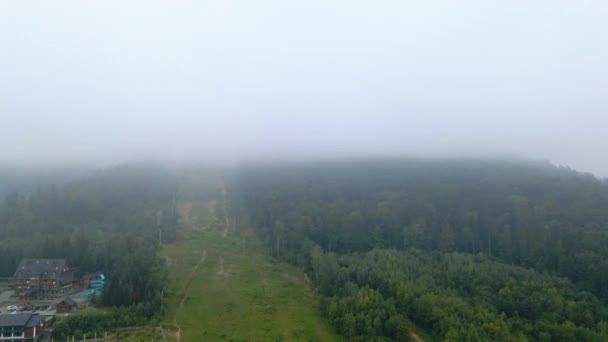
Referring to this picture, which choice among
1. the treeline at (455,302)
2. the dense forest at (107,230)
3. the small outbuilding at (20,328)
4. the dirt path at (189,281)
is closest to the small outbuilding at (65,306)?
the dense forest at (107,230)

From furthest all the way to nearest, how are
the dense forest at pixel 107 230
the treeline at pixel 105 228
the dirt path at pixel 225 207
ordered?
the dirt path at pixel 225 207 < the treeline at pixel 105 228 < the dense forest at pixel 107 230

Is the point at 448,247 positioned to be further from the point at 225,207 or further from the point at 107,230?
the point at 107,230

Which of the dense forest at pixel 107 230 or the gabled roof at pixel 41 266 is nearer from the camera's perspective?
the dense forest at pixel 107 230

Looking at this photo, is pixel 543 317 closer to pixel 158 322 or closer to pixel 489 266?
pixel 489 266

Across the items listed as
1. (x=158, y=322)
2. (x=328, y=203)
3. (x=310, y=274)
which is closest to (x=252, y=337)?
(x=158, y=322)

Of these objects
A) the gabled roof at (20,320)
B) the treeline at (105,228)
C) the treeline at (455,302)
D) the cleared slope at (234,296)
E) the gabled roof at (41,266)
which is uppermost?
the treeline at (105,228)

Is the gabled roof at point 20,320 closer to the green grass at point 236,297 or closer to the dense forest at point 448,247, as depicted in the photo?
the green grass at point 236,297

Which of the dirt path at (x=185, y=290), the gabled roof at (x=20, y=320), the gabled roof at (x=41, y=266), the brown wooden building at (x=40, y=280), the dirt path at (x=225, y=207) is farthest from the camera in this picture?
the dirt path at (x=225, y=207)

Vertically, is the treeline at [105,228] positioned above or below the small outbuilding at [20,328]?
above
